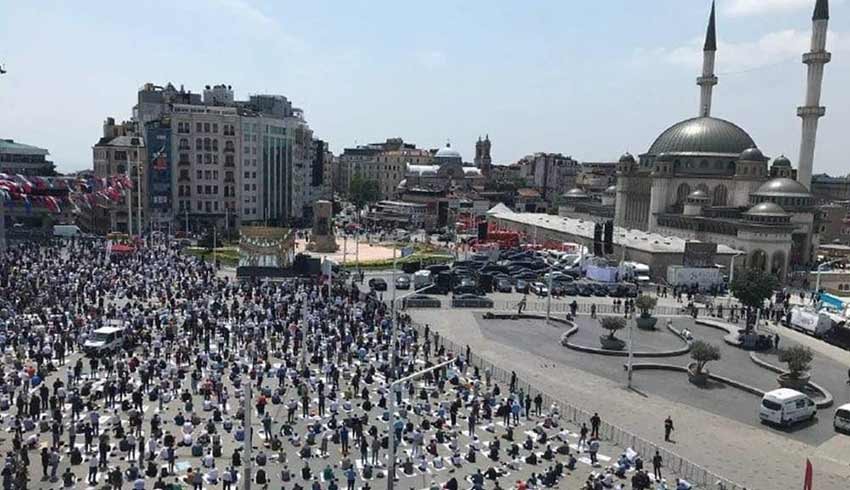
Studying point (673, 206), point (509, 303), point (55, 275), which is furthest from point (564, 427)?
point (673, 206)

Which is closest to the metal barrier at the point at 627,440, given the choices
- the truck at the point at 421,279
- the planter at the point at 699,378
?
the planter at the point at 699,378

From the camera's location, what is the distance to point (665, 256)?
63.9 meters

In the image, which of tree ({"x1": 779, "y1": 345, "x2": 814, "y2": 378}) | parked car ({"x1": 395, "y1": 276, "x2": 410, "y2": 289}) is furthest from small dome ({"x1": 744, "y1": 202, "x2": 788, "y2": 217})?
tree ({"x1": 779, "y1": 345, "x2": 814, "y2": 378})

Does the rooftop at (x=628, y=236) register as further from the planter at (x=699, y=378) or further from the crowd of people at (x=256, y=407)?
the crowd of people at (x=256, y=407)

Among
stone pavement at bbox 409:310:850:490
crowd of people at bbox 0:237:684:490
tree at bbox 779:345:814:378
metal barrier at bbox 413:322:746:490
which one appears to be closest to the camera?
crowd of people at bbox 0:237:684:490

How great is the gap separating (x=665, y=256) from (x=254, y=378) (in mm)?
45507

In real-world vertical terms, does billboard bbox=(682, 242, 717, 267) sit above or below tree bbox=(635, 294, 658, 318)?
above

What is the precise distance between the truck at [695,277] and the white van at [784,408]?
31833 millimetres

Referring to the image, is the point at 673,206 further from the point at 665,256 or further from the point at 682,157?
the point at 665,256

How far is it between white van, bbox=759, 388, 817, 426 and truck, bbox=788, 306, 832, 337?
18384 millimetres

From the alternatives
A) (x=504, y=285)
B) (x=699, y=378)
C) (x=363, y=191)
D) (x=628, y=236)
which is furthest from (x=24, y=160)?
(x=699, y=378)

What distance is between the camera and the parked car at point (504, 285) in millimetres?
56844

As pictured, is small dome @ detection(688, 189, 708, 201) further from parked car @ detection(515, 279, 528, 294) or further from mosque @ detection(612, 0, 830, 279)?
parked car @ detection(515, 279, 528, 294)

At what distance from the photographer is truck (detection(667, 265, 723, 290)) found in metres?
59.1
